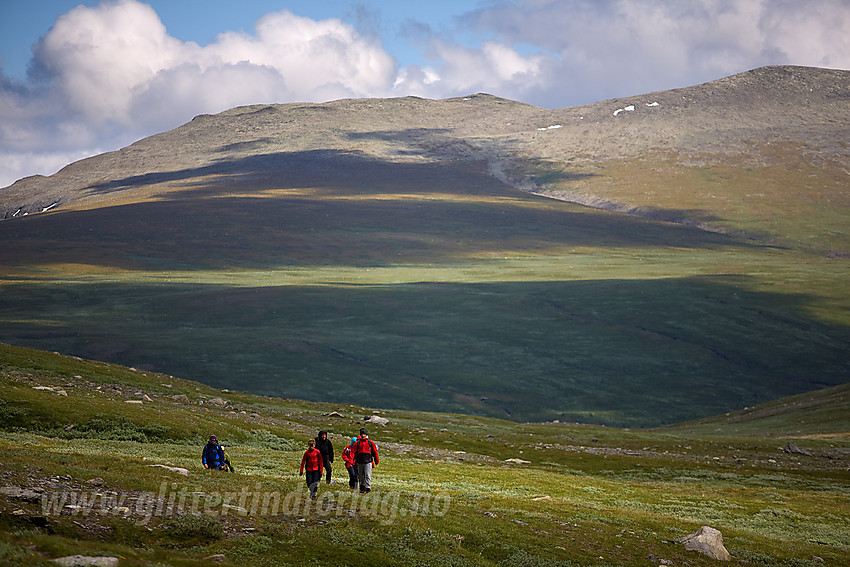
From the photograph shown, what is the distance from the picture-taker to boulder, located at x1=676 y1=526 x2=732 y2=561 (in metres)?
24.8

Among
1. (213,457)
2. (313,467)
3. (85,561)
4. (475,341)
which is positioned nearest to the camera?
(85,561)

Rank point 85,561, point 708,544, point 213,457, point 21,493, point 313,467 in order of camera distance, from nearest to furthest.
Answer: point 85,561
point 21,493
point 313,467
point 708,544
point 213,457

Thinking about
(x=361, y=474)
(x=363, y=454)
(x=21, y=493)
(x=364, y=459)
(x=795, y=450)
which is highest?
(x=363, y=454)

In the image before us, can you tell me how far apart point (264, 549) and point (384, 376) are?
10911 cm

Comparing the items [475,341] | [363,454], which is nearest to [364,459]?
[363,454]

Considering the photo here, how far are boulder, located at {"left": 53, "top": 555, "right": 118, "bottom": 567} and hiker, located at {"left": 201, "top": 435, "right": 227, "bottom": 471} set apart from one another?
518 inches

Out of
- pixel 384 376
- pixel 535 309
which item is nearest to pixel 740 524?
pixel 384 376

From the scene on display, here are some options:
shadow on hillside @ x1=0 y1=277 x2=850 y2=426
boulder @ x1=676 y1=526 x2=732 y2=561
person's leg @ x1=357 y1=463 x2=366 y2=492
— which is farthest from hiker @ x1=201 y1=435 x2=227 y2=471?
shadow on hillside @ x1=0 y1=277 x2=850 y2=426

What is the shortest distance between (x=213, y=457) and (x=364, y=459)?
258 inches

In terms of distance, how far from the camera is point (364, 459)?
25.3 meters

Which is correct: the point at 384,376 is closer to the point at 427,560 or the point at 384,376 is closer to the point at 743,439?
the point at 743,439

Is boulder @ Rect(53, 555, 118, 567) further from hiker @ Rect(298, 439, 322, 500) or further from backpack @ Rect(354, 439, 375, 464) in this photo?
backpack @ Rect(354, 439, 375, 464)

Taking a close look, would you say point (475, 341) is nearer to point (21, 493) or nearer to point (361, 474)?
point (361, 474)

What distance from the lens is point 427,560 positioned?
19969 mm
